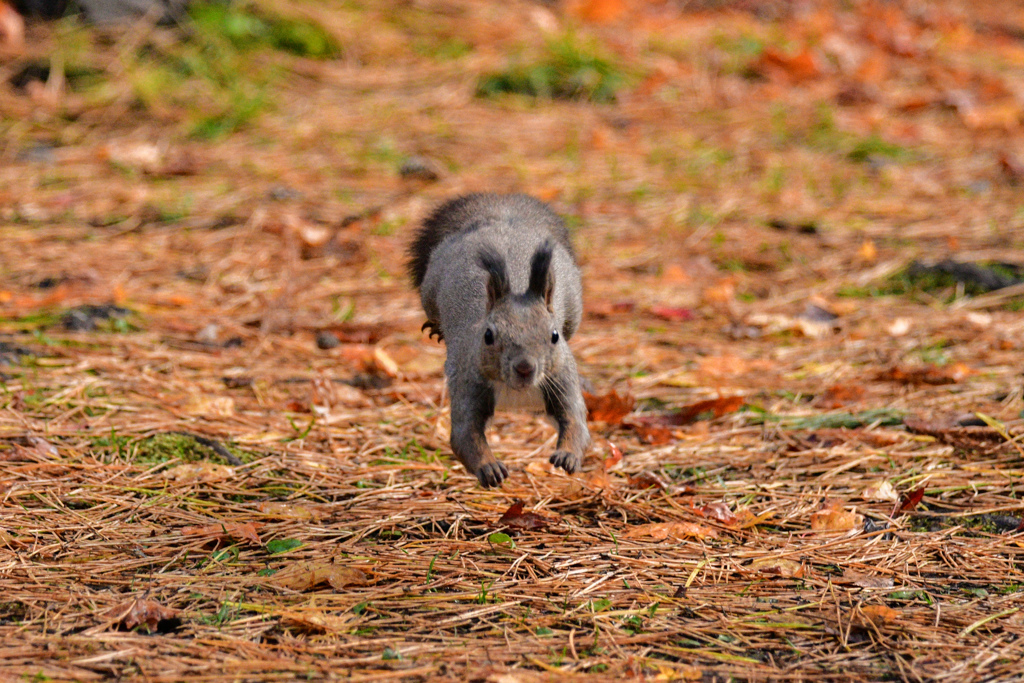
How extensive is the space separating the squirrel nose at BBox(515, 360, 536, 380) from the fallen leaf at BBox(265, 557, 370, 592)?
620 millimetres

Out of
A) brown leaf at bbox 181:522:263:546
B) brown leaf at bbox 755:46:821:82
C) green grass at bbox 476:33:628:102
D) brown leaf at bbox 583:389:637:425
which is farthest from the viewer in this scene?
brown leaf at bbox 755:46:821:82

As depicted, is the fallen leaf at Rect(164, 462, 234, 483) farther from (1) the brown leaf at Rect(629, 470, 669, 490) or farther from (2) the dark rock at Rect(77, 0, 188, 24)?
(2) the dark rock at Rect(77, 0, 188, 24)

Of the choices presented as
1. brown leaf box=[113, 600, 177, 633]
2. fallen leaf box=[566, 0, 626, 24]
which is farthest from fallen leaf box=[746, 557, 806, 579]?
fallen leaf box=[566, 0, 626, 24]

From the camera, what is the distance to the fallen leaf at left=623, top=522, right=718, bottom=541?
2.88m

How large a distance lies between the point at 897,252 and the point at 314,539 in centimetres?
370

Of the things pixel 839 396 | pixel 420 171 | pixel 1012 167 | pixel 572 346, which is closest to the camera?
pixel 839 396

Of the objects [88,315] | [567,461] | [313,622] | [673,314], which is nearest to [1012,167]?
[673,314]

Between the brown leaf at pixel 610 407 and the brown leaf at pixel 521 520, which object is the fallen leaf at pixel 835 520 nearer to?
the brown leaf at pixel 521 520

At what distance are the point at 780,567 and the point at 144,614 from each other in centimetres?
149

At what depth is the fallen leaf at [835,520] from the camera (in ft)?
9.73

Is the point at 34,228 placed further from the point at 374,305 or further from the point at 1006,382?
the point at 1006,382

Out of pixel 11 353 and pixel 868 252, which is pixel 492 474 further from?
pixel 868 252

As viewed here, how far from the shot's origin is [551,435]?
3.71 meters

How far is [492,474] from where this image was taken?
9.39 feet
